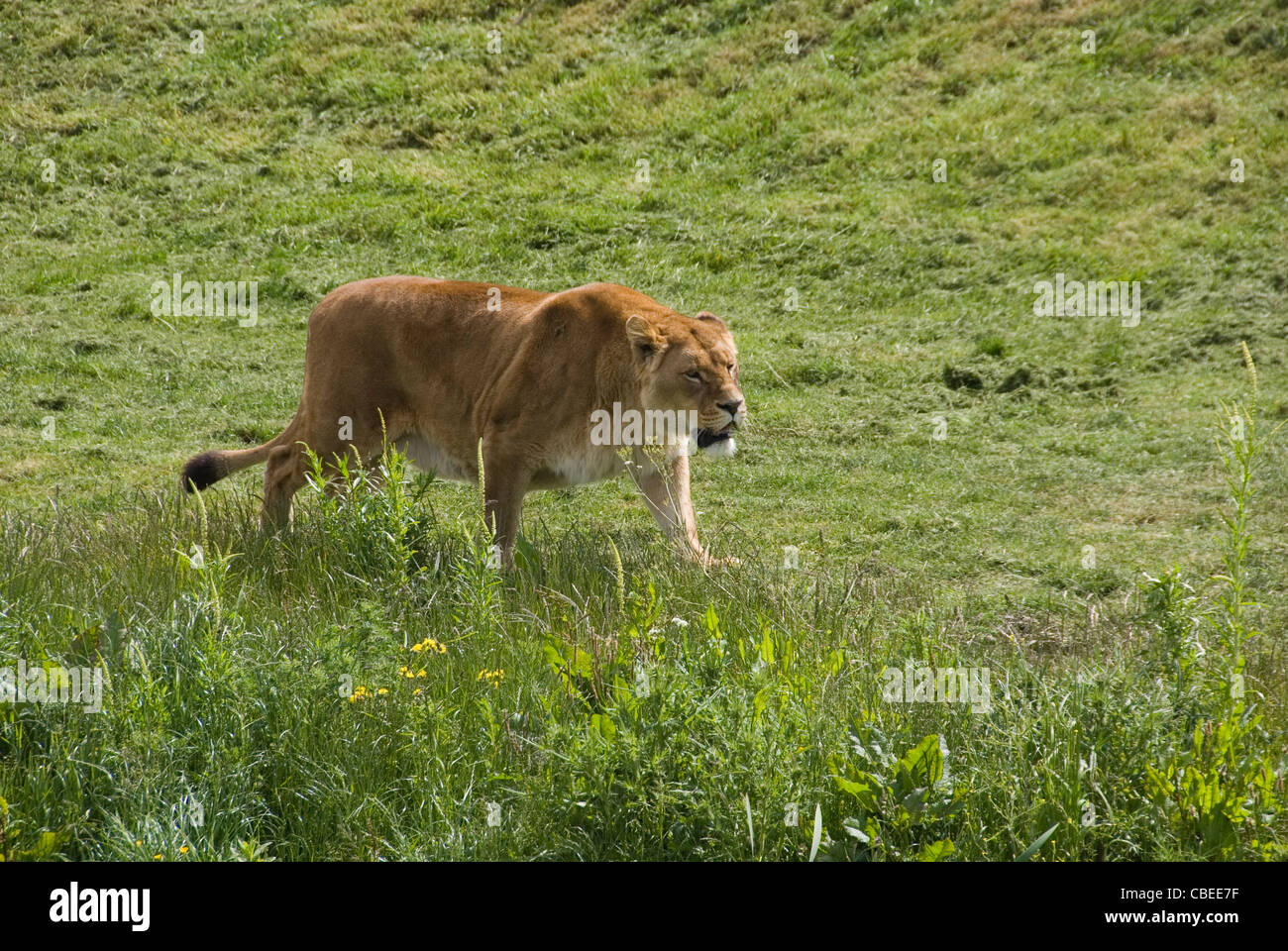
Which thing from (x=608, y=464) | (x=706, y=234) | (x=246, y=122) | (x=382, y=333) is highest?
(x=246, y=122)

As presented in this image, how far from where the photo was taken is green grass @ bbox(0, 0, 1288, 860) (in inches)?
195

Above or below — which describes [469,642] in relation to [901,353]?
below

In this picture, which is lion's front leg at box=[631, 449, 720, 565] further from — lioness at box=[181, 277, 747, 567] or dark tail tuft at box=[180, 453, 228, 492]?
dark tail tuft at box=[180, 453, 228, 492]

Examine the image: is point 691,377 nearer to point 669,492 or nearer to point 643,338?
point 643,338

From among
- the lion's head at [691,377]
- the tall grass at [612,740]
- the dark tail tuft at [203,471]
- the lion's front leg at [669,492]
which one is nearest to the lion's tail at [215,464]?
the dark tail tuft at [203,471]

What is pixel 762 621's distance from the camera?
21.5ft

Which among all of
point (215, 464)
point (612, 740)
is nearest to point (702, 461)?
point (215, 464)

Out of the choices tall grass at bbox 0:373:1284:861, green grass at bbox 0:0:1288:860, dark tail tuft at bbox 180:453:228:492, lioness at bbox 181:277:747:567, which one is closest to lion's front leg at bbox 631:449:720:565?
lioness at bbox 181:277:747:567

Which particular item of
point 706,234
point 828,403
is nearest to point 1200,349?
point 828,403

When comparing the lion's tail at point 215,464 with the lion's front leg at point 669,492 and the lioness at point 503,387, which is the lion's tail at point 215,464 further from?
the lion's front leg at point 669,492

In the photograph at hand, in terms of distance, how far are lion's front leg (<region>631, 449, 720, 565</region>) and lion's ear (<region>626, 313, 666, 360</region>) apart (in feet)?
2.06

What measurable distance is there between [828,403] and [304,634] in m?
8.45

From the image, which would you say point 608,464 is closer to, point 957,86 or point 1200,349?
point 1200,349

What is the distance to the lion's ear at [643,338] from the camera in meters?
8.72
